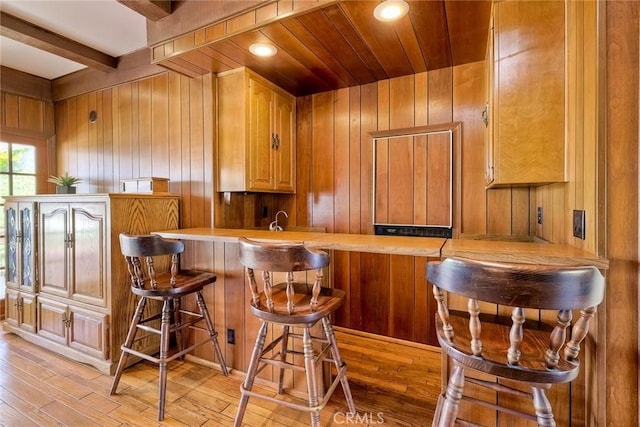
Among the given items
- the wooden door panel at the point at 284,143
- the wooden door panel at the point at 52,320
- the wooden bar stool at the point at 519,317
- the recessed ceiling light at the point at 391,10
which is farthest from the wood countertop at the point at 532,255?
the wooden door panel at the point at 52,320

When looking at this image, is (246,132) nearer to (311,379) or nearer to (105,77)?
(311,379)

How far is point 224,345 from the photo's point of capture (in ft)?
6.96

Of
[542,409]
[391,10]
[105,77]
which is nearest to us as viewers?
[542,409]

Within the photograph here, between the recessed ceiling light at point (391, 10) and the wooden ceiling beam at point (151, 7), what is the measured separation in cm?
137

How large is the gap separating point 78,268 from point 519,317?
277 cm

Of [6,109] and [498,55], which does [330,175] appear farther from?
[6,109]

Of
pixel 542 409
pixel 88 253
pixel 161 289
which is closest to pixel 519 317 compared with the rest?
pixel 542 409

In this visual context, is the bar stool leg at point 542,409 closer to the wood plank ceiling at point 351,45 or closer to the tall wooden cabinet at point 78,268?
the wood plank ceiling at point 351,45

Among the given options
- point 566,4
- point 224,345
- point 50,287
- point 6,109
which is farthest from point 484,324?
point 6,109

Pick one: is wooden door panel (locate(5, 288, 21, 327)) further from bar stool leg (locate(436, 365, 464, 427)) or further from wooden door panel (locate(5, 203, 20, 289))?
bar stool leg (locate(436, 365, 464, 427))

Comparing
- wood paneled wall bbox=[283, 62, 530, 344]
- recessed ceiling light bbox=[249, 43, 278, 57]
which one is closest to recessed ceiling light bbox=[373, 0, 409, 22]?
recessed ceiling light bbox=[249, 43, 278, 57]

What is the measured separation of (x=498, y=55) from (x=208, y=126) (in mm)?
1998

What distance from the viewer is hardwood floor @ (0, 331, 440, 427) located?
165 centimetres

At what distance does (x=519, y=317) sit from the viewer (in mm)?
838
